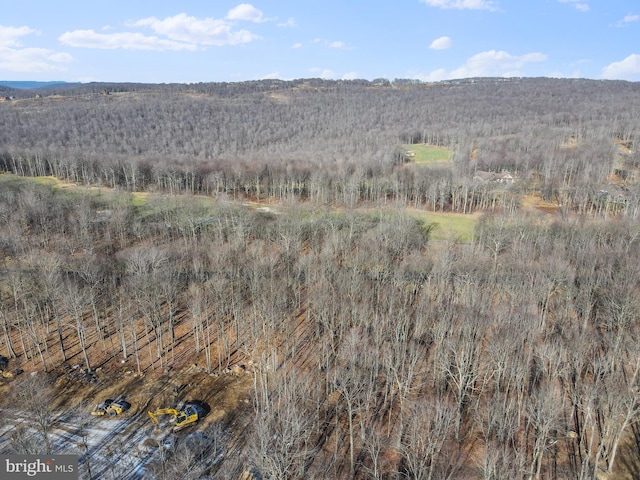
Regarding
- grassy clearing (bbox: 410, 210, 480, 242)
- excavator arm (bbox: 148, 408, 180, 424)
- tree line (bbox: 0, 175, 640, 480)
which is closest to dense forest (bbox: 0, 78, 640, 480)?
tree line (bbox: 0, 175, 640, 480)

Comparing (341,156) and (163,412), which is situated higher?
(341,156)

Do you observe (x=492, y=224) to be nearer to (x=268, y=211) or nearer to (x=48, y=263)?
(x=268, y=211)

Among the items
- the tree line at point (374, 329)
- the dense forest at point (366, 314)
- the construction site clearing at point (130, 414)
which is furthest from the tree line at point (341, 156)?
the construction site clearing at point (130, 414)

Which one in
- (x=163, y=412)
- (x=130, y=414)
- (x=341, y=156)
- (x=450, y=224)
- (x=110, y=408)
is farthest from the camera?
(x=341, y=156)

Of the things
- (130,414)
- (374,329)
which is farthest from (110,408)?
(374,329)

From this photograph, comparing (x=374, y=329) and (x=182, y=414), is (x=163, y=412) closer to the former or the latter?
(x=182, y=414)

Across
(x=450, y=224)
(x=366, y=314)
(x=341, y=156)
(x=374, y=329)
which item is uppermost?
(x=341, y=156)

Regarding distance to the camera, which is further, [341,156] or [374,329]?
[341,156]

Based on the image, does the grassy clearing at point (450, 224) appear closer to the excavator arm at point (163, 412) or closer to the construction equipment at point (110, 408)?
the excavator arm at point (163, 412)
